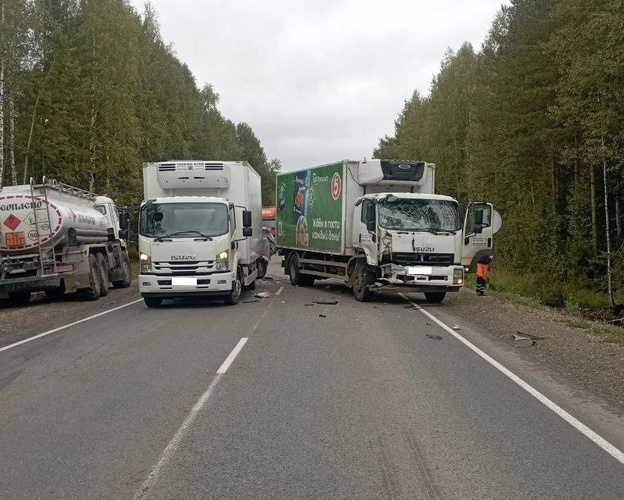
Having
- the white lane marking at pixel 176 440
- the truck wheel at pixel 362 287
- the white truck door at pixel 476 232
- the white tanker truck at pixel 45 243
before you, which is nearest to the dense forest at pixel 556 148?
the white truck door at pixel 476 232

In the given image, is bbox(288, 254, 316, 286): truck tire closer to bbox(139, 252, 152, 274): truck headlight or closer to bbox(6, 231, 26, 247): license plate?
bbox(139, 252, 152, 274): truck headlight

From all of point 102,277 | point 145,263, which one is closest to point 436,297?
point 145,263

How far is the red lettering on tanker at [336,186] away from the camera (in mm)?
18000

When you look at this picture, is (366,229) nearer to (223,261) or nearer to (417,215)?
(417,215)

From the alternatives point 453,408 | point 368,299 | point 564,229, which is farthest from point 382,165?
point 564,229

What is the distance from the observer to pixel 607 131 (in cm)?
1977

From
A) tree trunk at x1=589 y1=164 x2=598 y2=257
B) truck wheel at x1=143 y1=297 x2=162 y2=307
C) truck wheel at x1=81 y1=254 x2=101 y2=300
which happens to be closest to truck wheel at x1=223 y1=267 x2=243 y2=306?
truck wheel at x1=143 y1=297 x2=162 y2=307

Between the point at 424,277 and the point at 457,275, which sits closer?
the point at 424,277

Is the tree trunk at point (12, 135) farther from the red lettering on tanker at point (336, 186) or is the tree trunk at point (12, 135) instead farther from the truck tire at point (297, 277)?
the red lettering on tanker at point (336, 186)

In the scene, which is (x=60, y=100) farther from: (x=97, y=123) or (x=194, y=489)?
(x=194, y=489)

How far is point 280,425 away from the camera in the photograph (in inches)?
233

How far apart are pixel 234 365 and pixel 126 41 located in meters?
→ 32.3

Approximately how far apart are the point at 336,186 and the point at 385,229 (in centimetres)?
284

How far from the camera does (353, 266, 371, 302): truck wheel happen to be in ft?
55.1
